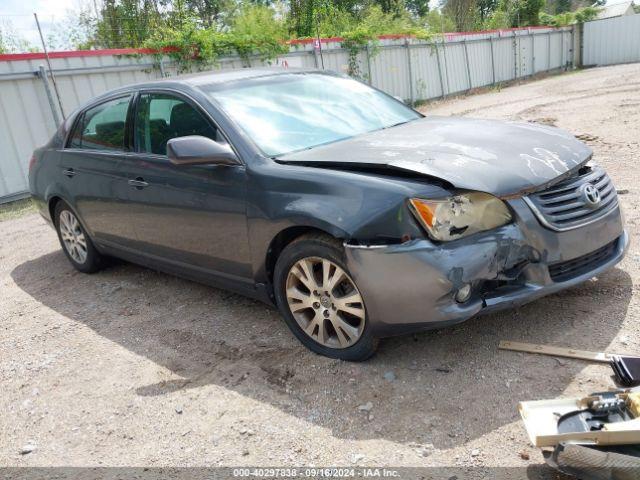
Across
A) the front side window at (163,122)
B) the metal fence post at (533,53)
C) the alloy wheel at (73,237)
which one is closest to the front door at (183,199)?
the front side window at (163,122)

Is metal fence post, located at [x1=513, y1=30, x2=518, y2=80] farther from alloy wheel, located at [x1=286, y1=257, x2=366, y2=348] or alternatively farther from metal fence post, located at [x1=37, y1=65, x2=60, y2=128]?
alloy wheel, located at [x1=286, y1=257, x2=366, y2=348]

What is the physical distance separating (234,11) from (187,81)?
51.1ft

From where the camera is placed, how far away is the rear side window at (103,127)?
15.3 feet

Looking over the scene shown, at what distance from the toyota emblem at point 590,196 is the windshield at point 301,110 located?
1.50 meters

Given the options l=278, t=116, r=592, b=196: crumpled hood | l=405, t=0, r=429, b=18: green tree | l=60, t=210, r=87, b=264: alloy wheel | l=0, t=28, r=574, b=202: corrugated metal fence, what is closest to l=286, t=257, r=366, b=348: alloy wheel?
l=278, t=116, r=592, b=196: crumpled hood

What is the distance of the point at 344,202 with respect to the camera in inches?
121

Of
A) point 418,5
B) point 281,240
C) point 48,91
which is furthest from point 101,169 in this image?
point 418,5

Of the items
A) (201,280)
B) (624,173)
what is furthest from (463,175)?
(624,173)

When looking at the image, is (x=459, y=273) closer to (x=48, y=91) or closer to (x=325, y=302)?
(x=325, y=302)

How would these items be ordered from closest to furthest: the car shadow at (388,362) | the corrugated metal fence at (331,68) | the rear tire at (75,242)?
the car shadow at (388,362)
the rear tire at (75,242)
the corrugated metal fence at (331,68)

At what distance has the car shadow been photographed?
9.30 feet

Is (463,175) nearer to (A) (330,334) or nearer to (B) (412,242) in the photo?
(B) (412,242)

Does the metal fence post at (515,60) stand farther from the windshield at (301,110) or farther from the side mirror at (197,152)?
the side mirror at (197,152)

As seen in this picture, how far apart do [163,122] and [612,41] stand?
29.5m
